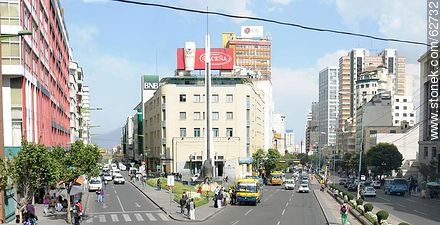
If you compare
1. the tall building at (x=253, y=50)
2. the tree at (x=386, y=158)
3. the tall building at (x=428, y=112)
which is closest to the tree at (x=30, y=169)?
the tall building at (x=428, y=112)

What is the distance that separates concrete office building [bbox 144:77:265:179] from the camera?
3447 inches

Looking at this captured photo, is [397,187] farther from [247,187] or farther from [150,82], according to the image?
[150,82]

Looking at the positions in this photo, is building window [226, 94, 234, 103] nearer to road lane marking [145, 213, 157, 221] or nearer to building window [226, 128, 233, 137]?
building window [226, 128, 233, 137]

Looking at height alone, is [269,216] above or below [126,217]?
below

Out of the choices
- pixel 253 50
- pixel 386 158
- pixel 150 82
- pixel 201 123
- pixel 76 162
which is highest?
pixel 253 50

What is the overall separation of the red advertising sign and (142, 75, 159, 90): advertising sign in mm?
62197

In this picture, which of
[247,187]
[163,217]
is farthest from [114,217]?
[247,187]

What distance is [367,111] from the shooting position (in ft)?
462

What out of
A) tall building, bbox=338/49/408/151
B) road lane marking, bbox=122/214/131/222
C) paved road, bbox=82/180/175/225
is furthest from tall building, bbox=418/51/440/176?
tall building, bbox=338/49/408/151

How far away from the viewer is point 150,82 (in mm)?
152875

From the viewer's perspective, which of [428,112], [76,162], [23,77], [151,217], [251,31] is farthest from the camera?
[251,31]

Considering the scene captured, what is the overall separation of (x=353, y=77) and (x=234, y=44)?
51805mm

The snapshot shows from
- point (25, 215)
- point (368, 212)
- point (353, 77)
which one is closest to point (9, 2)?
point (25, 215)

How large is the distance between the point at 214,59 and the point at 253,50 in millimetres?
94703
